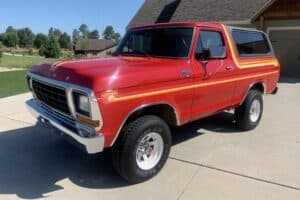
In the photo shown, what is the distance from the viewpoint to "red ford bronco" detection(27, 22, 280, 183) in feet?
12.5

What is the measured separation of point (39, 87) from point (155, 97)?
1791 millimetres

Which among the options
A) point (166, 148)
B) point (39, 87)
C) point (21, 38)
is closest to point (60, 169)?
point (39, 87)

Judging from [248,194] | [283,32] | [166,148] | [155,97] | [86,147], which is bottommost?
[248,194]

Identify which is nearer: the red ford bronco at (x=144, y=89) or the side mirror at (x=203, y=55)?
the red ford bronco at (x=144, y=89)

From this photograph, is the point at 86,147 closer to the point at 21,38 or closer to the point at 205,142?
the point at 205,142

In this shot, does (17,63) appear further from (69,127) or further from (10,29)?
(10,29)

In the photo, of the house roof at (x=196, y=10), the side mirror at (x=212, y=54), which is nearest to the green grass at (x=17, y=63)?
the house roof at (x=196, y=10)

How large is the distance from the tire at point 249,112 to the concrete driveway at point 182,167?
6.7 inches

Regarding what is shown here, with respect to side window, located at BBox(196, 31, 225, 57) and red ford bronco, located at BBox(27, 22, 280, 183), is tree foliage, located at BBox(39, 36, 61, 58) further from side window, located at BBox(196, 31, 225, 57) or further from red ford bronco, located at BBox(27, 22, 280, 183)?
side window, located at BBox(196, 31, 225, 57)

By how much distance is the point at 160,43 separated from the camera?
5211 millimetres

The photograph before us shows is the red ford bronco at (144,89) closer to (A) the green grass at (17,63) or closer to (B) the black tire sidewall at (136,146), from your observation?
(B) the black tire sidewall at (136,146)

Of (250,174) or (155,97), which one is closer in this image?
(155,97)

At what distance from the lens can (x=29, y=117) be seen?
7441 millimetres

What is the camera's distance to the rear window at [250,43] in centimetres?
605
